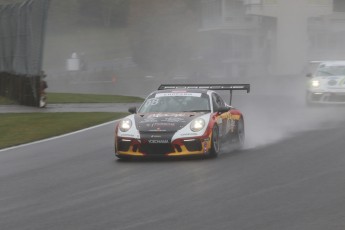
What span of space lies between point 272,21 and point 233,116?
224ft

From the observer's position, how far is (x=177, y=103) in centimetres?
1472

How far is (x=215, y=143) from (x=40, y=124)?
9.34 metres

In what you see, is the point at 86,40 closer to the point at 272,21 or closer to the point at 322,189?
the point at 272,21

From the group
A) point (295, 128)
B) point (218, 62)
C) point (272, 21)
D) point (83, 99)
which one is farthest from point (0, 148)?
point (218, 62)

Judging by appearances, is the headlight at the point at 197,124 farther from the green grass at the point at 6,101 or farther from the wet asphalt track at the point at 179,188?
the green grass at the point at 6,101

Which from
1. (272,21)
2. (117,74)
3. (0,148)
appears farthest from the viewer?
(117,74)

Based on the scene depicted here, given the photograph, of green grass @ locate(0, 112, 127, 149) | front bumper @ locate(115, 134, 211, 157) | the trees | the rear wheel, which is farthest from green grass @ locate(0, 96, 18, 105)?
the trees

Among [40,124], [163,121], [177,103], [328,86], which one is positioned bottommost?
[40,124]

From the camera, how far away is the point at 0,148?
1730 centimetres

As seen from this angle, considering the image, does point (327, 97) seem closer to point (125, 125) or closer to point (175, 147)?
point (125, 125)

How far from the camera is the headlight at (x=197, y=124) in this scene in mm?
13633

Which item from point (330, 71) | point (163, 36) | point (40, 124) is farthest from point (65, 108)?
point (163, 36)

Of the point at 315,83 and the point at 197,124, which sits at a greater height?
the point at 197,124

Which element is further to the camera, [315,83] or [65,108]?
[65,108]
